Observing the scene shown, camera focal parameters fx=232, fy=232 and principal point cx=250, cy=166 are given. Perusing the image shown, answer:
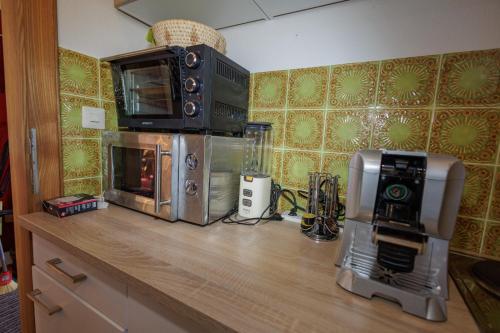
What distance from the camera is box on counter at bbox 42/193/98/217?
0.83m

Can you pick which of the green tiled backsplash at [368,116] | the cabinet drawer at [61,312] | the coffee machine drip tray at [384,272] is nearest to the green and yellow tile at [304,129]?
the green tiled backsplash at [368,116]

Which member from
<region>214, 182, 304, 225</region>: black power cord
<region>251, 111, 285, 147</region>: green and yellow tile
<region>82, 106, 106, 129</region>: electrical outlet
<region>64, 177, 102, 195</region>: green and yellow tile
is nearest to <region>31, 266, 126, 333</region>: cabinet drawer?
<region>64, 177, 102, 195</region>: green and yellow tile

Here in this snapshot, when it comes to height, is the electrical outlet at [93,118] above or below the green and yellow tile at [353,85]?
below

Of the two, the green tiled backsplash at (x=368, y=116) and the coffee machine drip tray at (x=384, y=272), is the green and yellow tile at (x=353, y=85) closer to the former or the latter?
the green tiled backsplash at (x=368, y=116)

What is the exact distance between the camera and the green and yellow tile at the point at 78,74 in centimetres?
93

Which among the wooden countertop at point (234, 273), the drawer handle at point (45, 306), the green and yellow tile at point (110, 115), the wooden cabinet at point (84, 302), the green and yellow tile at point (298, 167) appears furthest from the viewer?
the green and yellow tile at point (110, 115)

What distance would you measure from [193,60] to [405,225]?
75cm

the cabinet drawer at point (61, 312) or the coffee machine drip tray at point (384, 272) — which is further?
the cabinet drawer at point (61, 312)

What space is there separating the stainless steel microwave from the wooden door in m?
0.20

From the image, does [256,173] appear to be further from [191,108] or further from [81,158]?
[81,158]

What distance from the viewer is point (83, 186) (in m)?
1.05

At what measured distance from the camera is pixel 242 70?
1.00 metres

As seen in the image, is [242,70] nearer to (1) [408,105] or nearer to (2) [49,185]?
(1) [408,105]

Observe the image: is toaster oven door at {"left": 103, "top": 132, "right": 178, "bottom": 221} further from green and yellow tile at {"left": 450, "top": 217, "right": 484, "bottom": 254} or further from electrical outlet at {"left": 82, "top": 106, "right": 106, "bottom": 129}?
green and yellow tile at {"left": 450, "top": 217, "right": 484, "bottom": 254}
